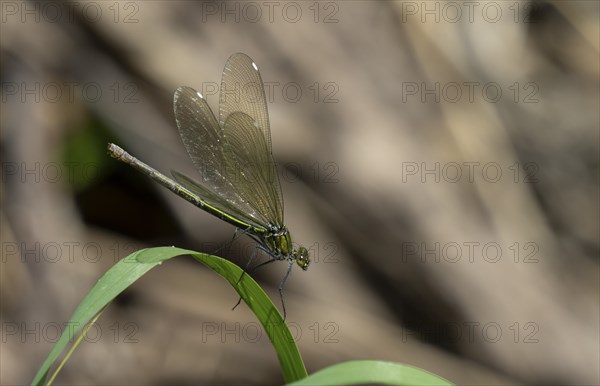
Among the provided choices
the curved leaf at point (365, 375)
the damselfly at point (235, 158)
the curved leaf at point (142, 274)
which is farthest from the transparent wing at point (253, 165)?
the curved leaf at point (365, 375)

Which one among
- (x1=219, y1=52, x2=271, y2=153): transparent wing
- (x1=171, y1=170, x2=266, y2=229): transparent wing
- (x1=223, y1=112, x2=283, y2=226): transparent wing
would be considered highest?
(x1=219, y1=52, x2=271, y2=153): transparent wing

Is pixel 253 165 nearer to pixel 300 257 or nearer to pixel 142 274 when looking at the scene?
pixel 300 257

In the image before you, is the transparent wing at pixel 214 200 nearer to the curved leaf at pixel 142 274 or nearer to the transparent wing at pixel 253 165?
the transparent wing at pixel 253 165

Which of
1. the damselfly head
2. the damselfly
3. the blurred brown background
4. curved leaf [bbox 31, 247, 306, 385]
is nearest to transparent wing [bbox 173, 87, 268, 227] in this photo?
the damselfly

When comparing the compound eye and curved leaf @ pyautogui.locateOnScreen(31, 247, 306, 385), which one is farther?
the compound eye

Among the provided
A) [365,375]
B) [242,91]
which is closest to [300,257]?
[242,91]

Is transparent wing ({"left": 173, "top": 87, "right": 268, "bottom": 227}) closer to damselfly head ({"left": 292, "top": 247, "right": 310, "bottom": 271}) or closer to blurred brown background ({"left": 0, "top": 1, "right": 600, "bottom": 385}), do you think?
damselfly head ({"left": 292, "top": 247, "right": 310, "bottom": 271})

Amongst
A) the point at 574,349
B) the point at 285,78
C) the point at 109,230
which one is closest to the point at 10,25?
the point at 109,230
